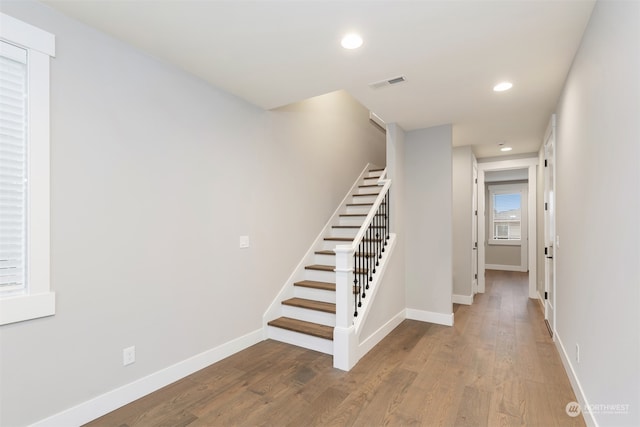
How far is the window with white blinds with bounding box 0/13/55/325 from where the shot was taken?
5.70ft

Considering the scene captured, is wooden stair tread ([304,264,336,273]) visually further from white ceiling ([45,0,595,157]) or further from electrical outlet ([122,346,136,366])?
electrical outlet ([122,346,136,366])

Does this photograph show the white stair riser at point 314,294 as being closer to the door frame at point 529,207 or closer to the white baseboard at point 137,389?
the white baseboard at point 137,389

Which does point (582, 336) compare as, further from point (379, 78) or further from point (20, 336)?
point (20, 336)

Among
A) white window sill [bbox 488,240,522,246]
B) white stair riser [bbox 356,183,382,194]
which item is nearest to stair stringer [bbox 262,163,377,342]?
white stair riser [bbox 356,183,382,194]

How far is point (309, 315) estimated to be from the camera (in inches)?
135

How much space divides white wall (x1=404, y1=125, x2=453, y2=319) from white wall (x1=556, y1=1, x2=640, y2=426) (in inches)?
60.0

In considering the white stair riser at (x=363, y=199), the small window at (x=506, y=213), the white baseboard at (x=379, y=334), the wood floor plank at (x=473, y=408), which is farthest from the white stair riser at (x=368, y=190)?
the small window at (x=506, y=213)

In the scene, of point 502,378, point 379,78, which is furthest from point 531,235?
point 379,78

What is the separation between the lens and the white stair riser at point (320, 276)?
382 cm

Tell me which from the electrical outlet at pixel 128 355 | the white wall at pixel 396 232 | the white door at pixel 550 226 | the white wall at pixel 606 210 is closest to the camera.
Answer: the white wall at pixel 606 210

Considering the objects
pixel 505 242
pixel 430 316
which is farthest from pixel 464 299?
pixel 505 242

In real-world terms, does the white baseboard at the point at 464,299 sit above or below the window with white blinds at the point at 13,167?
below

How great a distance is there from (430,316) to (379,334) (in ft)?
3.46

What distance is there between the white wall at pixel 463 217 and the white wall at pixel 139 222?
302cm
